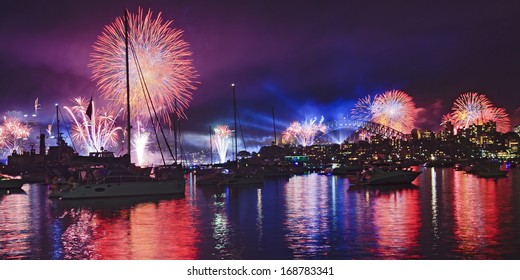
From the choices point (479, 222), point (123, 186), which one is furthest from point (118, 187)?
point (479, 222)

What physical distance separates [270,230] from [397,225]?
482 cm

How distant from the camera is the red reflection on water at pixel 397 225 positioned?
15414 millimetres

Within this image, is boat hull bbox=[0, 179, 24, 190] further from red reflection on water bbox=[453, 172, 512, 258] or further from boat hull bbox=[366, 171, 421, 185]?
red reflection on water bbox=[453, 172, 512, 258]

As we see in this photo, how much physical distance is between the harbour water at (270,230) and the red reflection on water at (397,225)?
30 millimetres

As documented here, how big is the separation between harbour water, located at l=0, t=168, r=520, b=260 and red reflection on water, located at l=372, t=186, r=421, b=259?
0.03 meters

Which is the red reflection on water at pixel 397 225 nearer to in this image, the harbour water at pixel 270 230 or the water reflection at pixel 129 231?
the harbour water at pixel 270 230

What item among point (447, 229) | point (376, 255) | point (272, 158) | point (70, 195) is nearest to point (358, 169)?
point (272, 158)

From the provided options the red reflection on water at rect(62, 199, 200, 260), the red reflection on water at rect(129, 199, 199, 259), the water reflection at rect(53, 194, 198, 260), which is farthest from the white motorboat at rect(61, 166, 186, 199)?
the red reflection on water at rect(129, 199, 199, 259)

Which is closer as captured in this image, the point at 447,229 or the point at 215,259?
the point at 215,259

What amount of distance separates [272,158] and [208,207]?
9951 cm

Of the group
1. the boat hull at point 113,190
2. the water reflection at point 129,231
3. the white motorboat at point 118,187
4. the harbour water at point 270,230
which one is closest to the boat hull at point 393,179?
the harbour water at point 270,230

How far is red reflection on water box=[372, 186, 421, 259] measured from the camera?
15.4 metres
